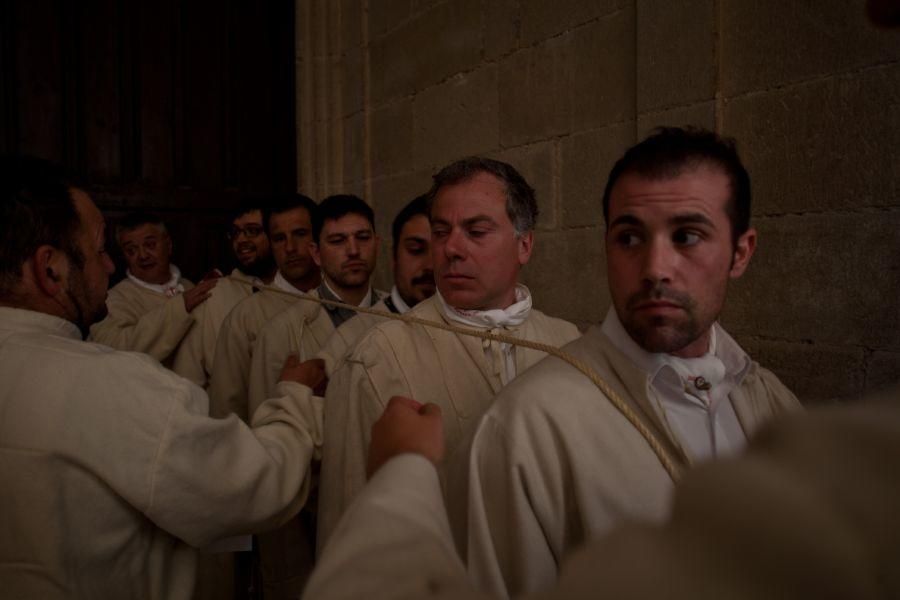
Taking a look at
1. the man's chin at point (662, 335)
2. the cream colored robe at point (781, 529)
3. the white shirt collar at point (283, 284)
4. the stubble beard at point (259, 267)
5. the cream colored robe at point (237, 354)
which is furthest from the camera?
the stubble beard at point (259, 267)

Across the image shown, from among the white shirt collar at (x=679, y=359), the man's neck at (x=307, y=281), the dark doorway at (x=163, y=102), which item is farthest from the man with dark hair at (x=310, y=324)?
the dark doorway at (x=163, y=102)

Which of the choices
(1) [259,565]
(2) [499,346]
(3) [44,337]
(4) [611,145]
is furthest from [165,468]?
(4) [611,145]

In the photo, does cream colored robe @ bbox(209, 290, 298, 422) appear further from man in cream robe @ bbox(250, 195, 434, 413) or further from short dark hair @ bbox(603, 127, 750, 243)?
short dark hair @ bbox(603, 127, 750, 243)

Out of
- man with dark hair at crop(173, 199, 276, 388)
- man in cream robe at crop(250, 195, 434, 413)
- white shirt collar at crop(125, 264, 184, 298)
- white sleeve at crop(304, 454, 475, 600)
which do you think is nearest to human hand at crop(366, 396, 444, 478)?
white sleeve at crop(304, 454, 475, 600)

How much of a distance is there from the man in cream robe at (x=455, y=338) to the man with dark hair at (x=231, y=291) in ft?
6.05

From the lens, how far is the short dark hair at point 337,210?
3318mm

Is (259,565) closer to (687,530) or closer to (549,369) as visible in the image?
(549,369)

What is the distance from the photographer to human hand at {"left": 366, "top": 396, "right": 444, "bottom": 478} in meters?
1.07

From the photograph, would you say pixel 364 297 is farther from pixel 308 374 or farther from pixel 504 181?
pixel 504 181

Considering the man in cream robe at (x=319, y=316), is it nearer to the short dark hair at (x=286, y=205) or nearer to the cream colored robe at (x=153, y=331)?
the short dark hair at (x=286, y=205)

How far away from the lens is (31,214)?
157 cm

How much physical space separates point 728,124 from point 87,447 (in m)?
2.53

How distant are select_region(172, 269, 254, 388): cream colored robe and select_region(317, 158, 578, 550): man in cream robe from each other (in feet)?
6.47

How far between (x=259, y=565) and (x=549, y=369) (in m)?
2.13
